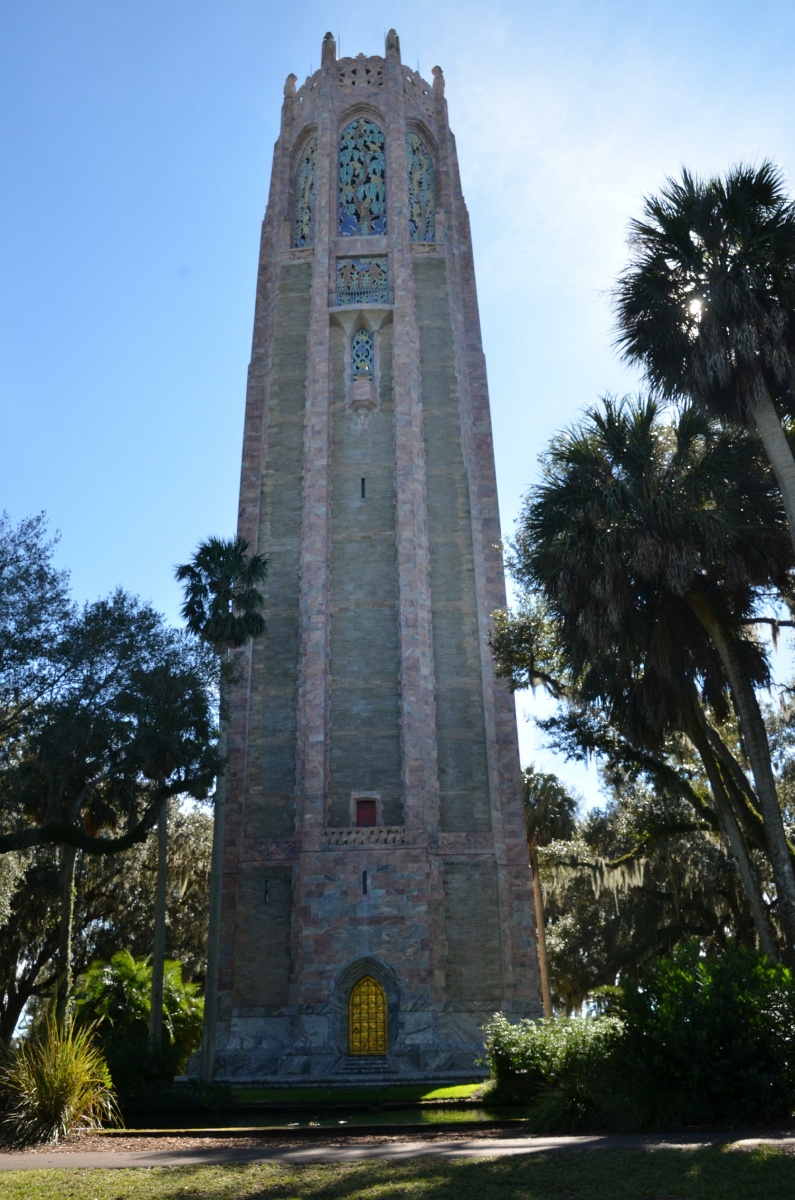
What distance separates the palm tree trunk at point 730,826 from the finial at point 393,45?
35.1 metres

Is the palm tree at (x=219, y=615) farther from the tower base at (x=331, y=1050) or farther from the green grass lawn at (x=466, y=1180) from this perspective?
the green grass lawn at (x=466, y=1180)

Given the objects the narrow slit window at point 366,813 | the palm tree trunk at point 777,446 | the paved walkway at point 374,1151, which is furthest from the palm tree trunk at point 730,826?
the narrow slit window at point 366,813

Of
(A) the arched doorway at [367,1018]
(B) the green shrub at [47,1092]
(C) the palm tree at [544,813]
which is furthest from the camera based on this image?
(C) the palm tree at [544,813]

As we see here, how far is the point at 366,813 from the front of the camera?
2988cm

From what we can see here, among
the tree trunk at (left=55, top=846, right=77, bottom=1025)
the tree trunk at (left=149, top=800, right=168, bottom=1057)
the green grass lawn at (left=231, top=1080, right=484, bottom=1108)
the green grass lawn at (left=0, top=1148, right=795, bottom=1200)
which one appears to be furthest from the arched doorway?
the green grass lawn at (left=0, top=1148, right=795, bottom=1200)

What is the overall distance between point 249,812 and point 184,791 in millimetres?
7724

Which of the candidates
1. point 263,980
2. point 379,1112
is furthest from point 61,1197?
point 263,980

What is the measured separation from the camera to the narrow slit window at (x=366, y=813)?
29734mm

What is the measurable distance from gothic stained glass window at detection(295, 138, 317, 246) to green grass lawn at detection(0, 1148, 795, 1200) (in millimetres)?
35894

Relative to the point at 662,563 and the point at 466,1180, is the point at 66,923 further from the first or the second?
the point at 466,1180

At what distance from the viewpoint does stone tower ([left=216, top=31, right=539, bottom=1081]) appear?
2734cm

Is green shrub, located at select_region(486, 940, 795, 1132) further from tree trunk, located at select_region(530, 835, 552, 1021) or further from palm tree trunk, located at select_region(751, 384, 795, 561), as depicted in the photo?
tree trunk, located at select_region(530, 835, 552, 1021)

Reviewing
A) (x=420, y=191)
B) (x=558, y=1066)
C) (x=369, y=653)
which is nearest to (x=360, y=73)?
(x=420, y=191)

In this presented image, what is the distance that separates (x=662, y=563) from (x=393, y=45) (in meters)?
34.5
